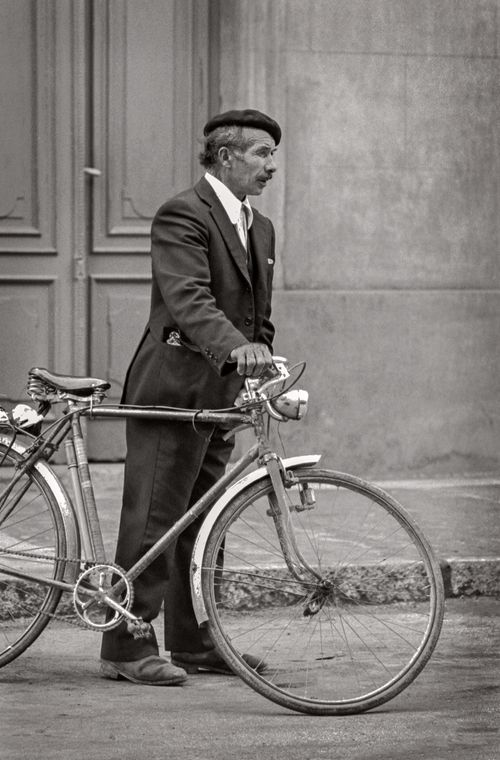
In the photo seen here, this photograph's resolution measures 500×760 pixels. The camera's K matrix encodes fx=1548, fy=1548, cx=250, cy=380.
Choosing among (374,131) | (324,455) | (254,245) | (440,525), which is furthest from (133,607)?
(374,131)

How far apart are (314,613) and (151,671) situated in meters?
0.59

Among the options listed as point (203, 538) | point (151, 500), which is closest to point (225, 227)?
point (151, 500)

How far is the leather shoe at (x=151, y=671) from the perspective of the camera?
4.87 m

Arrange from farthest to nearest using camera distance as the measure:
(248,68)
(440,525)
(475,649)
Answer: (248,68)
(440,525)
(475,649)

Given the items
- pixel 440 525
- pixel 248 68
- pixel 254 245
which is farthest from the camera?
pixel 248 68

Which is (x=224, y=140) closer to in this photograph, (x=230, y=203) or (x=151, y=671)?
(x=230, y=203)

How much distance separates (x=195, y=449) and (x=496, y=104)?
173 inches

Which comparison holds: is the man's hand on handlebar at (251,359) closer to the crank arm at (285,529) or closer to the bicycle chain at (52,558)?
the crank arm at (285,529)

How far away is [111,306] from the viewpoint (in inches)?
329

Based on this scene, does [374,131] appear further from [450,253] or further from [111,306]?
[111,306]

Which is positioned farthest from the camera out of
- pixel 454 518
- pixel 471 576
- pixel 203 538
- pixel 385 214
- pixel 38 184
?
pixel 385 214

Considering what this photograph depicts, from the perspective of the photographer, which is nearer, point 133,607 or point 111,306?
point 133,607

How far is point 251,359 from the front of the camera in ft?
14.6

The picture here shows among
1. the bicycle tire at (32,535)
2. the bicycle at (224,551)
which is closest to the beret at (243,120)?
the bicycle at (224,551)
